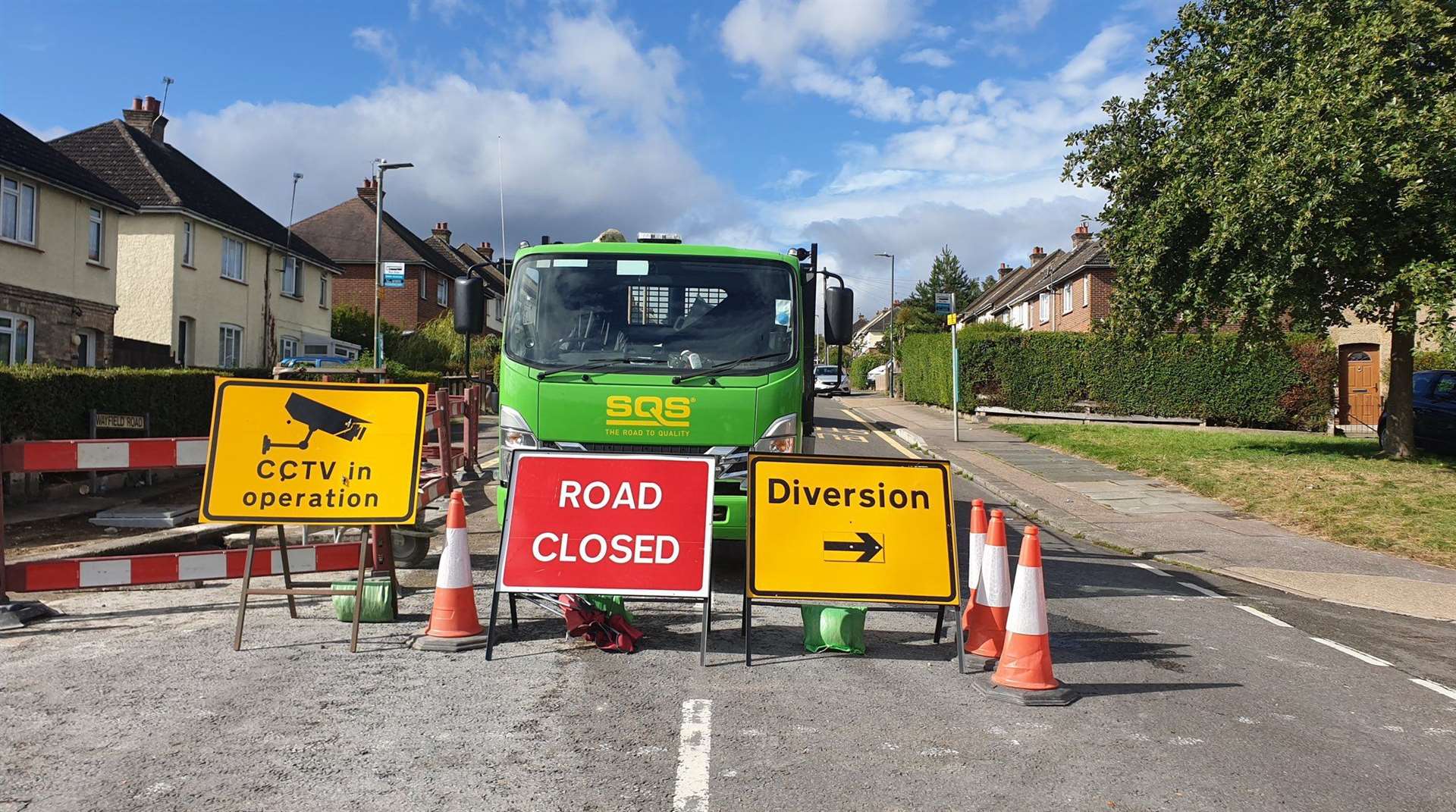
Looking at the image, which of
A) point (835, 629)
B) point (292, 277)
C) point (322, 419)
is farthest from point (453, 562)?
point (292, 277)

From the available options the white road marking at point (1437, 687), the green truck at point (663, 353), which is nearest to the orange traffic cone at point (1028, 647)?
the white road marking at point (1437, 687)

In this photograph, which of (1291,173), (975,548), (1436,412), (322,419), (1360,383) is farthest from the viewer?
(1360,383)

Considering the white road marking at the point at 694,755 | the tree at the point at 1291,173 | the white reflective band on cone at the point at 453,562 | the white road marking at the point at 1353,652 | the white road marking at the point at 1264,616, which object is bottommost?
the white road marking at the point at 1353,652

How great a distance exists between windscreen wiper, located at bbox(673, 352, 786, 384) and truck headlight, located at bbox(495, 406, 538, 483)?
1077 millimetres

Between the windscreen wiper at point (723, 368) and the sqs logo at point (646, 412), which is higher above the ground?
the windscreen wiper at point (723, 368)

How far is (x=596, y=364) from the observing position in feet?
23.2

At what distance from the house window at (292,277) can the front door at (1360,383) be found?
109ft

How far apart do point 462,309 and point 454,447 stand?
6.51 meters

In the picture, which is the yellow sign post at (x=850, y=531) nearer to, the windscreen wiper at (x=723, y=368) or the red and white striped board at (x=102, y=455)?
the windscreen wiper at (x=723, y=368)

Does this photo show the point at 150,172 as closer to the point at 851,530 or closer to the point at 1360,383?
the point at 851,530

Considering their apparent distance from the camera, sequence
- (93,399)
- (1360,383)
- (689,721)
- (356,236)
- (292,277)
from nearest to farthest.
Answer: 1. (689,721)
2. (93,399)
3. (1360,383)
4. (292,277)
5. (356,236)

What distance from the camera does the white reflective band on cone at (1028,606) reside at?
5035 millimetres

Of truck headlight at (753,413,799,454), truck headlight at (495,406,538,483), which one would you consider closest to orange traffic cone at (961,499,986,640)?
truck headlight at (753,413,799,454)

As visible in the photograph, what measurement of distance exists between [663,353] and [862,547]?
7.51 feet
